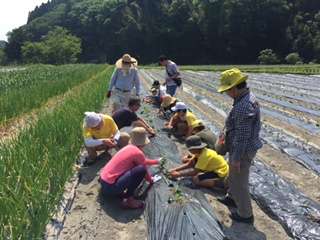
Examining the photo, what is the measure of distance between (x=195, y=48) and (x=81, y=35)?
68.3ft

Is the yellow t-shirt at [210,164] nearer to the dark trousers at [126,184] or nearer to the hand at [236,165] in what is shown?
the dark trousers at [126,184]

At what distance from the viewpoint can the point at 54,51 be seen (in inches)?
2128

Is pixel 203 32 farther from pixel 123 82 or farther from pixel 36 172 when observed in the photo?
pixel 36 172

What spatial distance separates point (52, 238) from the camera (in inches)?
119

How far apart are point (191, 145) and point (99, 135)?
122cm

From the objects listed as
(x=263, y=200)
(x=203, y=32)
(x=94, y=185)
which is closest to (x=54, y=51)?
(x=203, y=32)

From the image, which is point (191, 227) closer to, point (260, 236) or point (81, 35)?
point (260, 236)

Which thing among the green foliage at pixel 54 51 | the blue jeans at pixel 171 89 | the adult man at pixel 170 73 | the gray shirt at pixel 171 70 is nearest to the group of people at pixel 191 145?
the adult man at pixel 170 73

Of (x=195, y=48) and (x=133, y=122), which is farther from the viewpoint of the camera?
Result: (x=195, y=48)

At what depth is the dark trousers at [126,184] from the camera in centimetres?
369

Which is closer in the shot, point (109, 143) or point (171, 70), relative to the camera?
point (109, 143)

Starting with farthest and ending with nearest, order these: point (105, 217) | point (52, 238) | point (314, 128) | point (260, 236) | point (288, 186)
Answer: point (314, 128) < point (288, 186) < point (105, 217) < point (260, 236) < point (52, 238)

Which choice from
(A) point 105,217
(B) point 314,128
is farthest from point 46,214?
(B) point 314,128

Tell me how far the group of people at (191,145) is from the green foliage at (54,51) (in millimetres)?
48405
